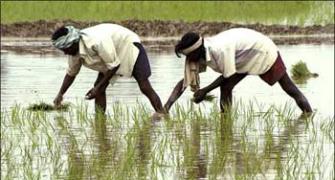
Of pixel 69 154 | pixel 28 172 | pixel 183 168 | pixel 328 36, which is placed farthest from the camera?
pixel 328 36

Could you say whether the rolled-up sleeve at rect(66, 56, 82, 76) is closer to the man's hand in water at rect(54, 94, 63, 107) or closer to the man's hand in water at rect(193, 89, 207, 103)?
the man's hand in water at rect(54, 94, 63, 107)

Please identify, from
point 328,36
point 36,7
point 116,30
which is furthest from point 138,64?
point 36,7

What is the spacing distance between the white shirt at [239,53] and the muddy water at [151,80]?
2.94ft

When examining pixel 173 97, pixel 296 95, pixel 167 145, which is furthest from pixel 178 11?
pixel 167 145

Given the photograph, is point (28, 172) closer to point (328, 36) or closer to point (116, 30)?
point (116, 30)

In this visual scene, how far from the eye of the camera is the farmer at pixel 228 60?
9.01 metres

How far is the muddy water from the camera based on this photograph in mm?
11258

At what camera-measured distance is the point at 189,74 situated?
919 cm

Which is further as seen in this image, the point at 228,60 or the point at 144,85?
the point at 144,85

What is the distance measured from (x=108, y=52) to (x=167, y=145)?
153 centimetres

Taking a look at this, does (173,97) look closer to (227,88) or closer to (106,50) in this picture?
(227,88)

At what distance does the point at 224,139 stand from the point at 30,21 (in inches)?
506

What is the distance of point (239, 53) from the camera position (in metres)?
9.24

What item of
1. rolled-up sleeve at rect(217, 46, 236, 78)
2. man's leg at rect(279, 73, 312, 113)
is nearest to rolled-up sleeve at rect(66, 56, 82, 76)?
rolled-up sleeve at rect(217, 46, 236, 78)
